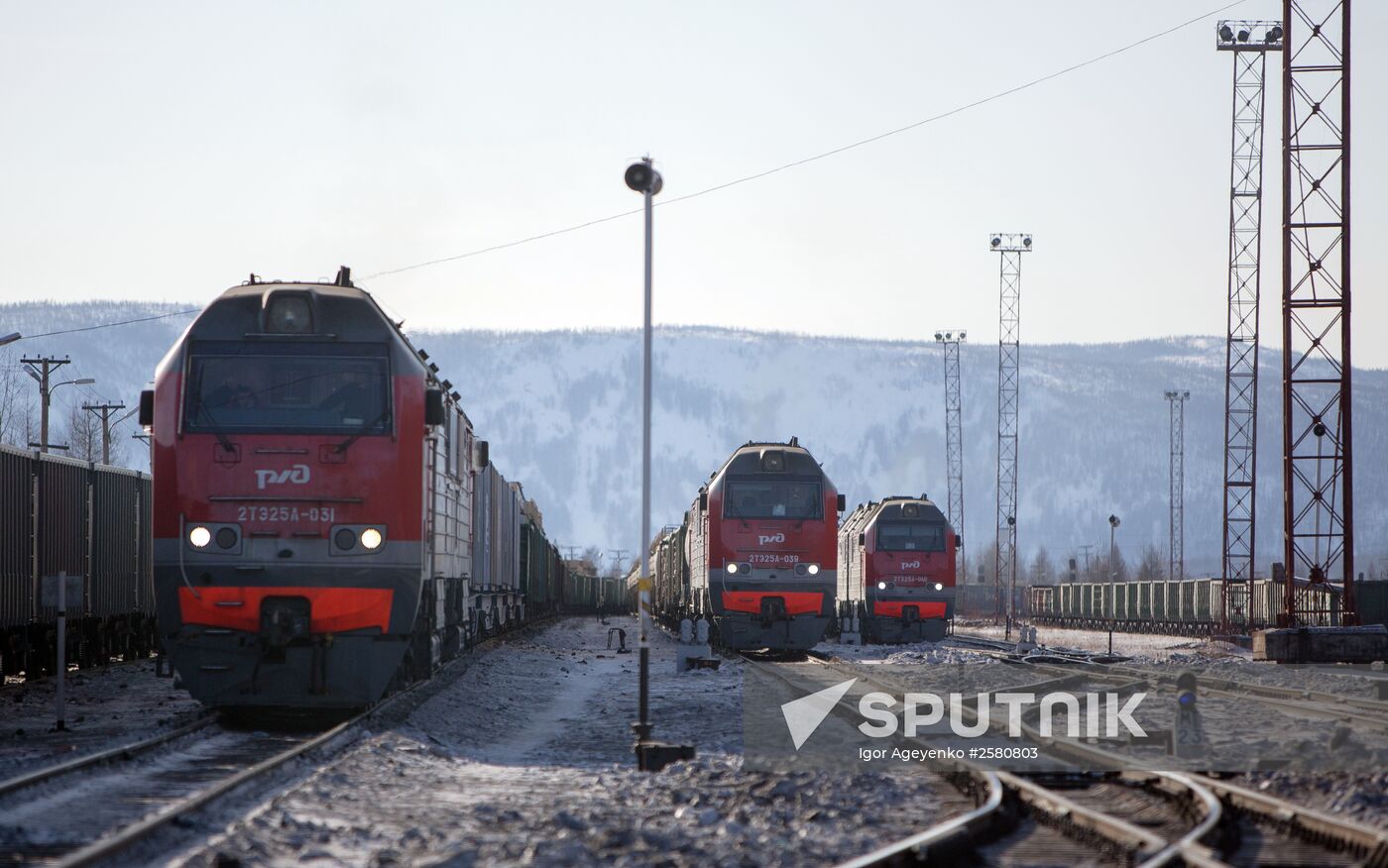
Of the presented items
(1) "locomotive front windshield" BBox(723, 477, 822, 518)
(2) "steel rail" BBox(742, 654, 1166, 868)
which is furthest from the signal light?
(1) "locomotive front windshield" BBox(723, 477, 822, 518)

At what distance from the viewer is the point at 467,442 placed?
2373 centimetres

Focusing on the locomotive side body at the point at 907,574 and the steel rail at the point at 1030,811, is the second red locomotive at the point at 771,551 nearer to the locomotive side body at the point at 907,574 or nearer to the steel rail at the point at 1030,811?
the locomotive side body at the point at 907,574

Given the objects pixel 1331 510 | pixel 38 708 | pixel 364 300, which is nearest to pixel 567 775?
pixel 364 300

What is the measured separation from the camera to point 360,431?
50.3 ft

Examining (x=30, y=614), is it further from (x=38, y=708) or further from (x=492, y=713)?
(x=492, y=713)

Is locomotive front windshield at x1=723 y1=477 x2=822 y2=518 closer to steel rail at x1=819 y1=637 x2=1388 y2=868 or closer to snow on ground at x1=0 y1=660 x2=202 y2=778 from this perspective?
snow on ground at x1=0 y1=660 x2=202 y2=778

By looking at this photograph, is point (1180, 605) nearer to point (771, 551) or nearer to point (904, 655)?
point (904, 655)

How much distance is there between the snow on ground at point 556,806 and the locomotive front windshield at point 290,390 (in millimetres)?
3074

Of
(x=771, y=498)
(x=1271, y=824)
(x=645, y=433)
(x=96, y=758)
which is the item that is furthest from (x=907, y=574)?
(x=1271, y=824)

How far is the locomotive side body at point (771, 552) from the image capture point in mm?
30281

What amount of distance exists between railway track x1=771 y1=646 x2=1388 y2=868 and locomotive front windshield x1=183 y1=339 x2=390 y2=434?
23.8ft

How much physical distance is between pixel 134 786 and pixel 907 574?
29606 mm

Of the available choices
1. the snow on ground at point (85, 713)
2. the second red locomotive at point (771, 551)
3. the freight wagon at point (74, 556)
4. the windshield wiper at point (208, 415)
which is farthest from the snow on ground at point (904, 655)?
the windshield wiper at point (208, 415)

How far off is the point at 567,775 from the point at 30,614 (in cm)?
1418
